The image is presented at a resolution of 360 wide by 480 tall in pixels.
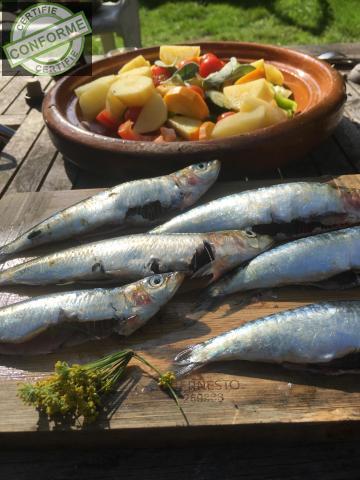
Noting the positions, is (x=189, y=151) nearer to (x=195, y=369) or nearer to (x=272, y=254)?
(x=272, y=254)

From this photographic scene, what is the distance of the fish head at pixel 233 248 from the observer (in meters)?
1.87

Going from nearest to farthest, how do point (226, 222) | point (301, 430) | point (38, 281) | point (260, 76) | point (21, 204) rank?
point (301, 430) → point (38, 281) → point (226, 222) → point (21, 204) → point (260, 76)

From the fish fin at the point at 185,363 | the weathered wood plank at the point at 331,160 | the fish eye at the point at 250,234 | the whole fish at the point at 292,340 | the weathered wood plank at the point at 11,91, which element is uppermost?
the weathered wood plank at the point at 11,91

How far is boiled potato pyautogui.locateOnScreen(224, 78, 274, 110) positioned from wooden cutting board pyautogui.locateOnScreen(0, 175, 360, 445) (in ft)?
4.77

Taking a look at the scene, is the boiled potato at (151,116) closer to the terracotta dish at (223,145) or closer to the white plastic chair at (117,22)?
the terracotta dish at (223,145)

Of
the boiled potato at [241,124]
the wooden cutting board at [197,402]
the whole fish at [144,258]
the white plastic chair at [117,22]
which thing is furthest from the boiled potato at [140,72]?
the white plastic chair at [117,22]

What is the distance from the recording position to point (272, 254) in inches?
73.0

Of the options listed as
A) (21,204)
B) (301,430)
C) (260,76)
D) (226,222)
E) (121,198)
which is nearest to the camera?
(301,430)

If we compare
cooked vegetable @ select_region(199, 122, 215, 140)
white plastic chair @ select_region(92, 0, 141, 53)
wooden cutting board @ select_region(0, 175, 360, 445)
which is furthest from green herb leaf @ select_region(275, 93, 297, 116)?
white plastic chair @ select_region(92, 0, 141, 53)

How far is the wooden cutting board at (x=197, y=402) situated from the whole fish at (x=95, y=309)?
76 mm

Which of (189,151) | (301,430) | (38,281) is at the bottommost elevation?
(301,430)

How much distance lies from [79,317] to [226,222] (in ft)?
2.60

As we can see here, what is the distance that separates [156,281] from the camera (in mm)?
1725

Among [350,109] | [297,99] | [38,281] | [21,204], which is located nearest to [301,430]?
[38,281]
